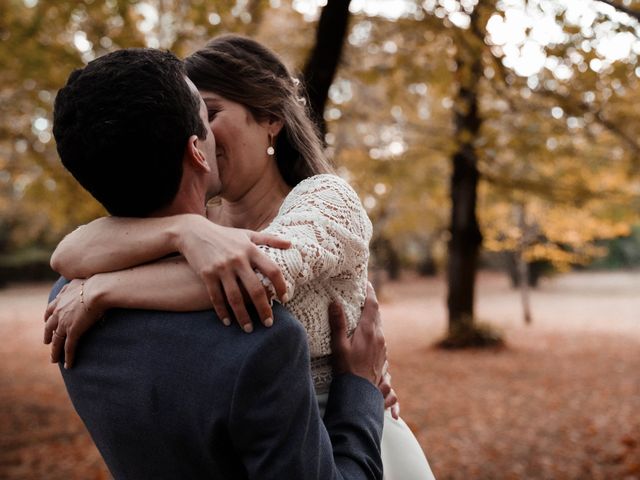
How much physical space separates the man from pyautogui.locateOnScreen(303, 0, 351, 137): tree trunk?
3091mm

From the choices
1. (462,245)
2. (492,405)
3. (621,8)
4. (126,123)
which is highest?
(621,8)

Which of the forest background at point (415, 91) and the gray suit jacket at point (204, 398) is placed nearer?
the gray suit jacket at point (204, 398)

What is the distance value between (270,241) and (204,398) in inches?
13.8

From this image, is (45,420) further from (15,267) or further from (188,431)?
(15,267)

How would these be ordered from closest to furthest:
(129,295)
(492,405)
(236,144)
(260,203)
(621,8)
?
(129,295) < (236,144) < (260,203) < (621,8) < (492,405)

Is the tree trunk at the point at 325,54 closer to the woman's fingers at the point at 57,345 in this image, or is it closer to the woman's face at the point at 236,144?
the woman's face at the point at 236,144

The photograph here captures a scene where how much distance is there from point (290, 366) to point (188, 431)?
0.24 meters

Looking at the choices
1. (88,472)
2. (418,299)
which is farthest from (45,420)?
(418,299)

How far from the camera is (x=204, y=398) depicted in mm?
1143

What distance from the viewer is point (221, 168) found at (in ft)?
5.87

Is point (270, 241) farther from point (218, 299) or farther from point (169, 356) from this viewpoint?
point (169, 356)

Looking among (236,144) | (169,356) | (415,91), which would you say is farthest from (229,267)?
(415,91)

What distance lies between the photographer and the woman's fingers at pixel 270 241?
1298mm

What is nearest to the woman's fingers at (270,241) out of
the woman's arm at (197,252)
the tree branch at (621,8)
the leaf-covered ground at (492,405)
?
the woman's arm at (197,252)
